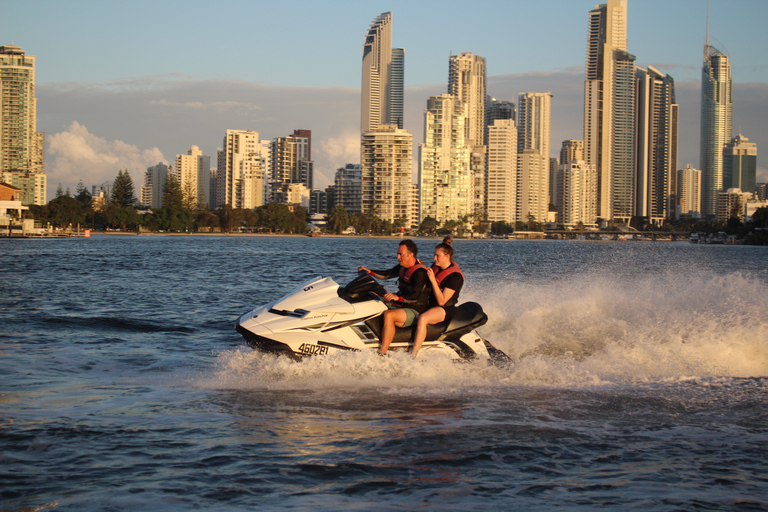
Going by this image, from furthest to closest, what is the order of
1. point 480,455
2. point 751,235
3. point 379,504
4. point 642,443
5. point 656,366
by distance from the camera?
point 751,235 < point 656,366 < point 642,443 < point 480,455 < point 379,504

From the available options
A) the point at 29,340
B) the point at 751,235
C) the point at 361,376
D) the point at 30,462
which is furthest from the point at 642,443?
the point at 751,235

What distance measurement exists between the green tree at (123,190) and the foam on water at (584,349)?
156 meters

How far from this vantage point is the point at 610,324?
1129 cm

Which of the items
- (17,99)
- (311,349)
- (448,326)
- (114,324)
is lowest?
(114,324)

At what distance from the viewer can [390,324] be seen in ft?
27.4

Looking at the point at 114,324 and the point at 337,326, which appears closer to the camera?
the point at 337,326

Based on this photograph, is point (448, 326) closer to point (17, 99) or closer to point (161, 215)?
point (161, 215)

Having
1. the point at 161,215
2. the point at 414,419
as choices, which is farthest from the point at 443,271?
the point at 161,215

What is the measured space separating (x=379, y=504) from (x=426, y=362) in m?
3.75

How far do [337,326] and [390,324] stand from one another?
0.64 metres

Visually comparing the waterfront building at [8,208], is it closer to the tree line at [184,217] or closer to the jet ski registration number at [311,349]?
the tree line at [184,217]

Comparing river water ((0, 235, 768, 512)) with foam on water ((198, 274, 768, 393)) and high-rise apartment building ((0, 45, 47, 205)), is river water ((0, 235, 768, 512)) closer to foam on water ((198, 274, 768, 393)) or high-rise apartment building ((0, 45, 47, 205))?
foam on water ((198, 274, 768, 393))

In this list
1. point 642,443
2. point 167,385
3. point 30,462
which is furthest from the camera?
point 167,385

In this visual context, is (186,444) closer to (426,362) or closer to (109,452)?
(109,452)
